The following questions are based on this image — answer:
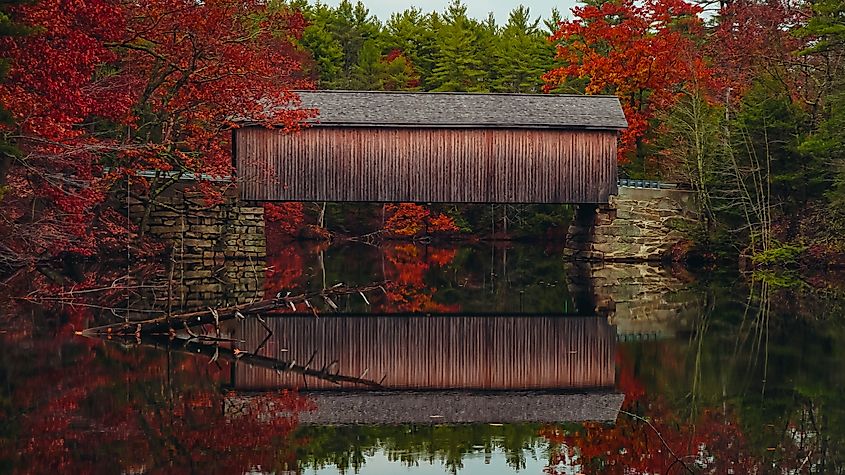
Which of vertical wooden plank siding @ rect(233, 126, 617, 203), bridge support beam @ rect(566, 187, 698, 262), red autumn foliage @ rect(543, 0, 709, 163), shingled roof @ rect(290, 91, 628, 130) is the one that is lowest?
bridge support beam @ rect(566, 187, 698, 262)

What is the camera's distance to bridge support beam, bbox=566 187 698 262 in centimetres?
3053

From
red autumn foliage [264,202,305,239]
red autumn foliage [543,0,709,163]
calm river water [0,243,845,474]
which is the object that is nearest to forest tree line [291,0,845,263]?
red autumn foliage [543,0,709,163]

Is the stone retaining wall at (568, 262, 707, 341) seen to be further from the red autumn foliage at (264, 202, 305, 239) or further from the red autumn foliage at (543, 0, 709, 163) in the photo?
the red autumn foliage at (264, 202, 305, 239)

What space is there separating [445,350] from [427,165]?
54.4ft

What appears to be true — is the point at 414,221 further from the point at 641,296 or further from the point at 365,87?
the point at 641,296

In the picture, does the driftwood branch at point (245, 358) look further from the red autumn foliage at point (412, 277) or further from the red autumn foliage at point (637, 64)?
the red autumn foliage at point (637, 64)

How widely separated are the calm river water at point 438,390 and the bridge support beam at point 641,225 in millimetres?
11591

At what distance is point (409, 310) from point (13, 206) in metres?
9.52

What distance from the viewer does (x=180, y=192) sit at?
28.8 m

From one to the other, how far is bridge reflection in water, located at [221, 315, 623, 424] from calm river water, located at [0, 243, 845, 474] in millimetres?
39

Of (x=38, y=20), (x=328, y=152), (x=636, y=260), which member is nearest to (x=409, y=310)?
(x=38, y=20)

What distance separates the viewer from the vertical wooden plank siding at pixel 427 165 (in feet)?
95.2

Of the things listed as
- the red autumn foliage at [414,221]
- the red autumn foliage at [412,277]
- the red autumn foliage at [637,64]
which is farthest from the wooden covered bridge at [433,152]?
the red autumn foliage at [414,221]

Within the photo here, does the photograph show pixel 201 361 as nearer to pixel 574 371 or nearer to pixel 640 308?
pixel 574 371
